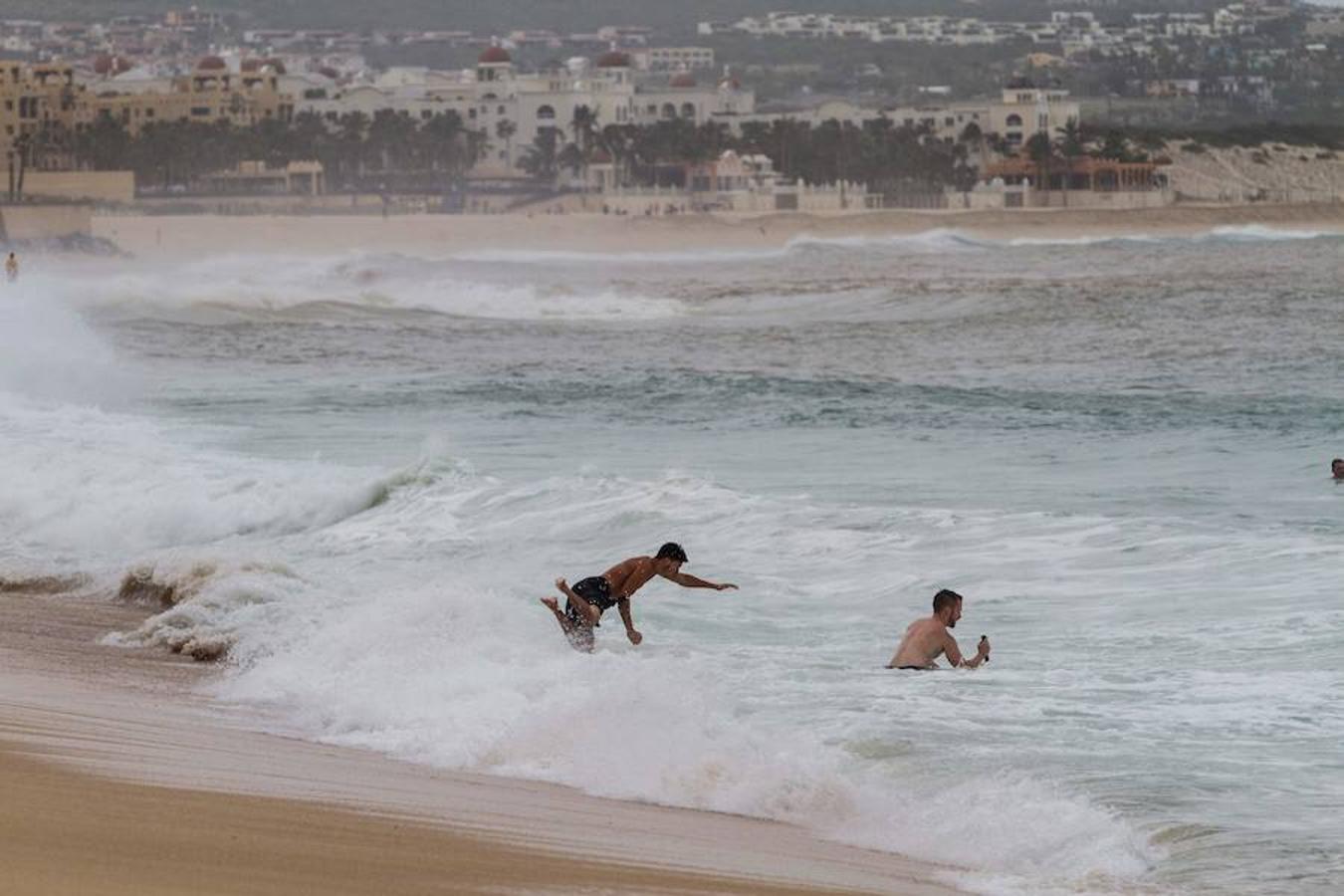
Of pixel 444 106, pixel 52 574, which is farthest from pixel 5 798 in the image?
pixel 444 106

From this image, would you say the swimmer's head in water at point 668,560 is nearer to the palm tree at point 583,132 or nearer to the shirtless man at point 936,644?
the shirtless man at point 936,644

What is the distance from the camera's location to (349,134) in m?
149

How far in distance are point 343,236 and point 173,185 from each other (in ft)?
106

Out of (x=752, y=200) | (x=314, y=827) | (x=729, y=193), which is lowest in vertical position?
(x=752, y=200)

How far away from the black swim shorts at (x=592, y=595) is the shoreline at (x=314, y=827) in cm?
188

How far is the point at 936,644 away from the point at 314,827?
4.04m

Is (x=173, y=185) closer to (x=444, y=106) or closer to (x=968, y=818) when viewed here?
(x=444, y=106)

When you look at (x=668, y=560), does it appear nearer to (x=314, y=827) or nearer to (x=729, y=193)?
(x=314, y=827)

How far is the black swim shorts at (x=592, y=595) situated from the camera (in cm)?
1096

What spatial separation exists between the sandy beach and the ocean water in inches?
2915

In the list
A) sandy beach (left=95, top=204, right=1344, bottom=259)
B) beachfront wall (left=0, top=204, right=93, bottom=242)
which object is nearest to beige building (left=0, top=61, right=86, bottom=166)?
sandy beach (left=95, top=204, right=1344, bottom=259)

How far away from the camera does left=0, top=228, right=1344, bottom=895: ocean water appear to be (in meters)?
8.33

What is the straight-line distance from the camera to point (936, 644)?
1046cm

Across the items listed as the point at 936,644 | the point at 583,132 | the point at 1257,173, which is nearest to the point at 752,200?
the point at 583,132
